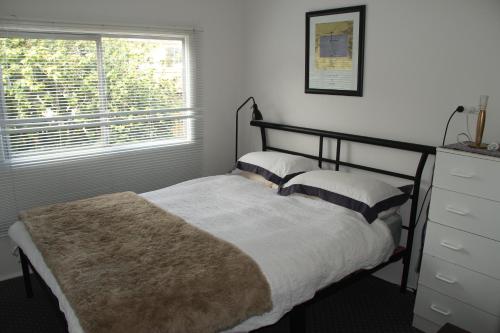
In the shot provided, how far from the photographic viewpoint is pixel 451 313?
8.06ft

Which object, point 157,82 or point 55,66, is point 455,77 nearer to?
point 157,82

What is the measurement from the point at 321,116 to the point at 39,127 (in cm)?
224

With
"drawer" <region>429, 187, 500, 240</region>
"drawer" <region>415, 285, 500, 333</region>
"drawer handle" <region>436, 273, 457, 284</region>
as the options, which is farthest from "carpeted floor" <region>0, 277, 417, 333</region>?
"drawer" <region>429, 187, 500, 240</region>

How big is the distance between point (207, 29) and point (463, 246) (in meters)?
2.86

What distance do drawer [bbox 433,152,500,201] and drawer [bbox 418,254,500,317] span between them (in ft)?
1.52

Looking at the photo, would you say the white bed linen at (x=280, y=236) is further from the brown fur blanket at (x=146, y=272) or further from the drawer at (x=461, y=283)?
the drawer at (x=461, y=283)

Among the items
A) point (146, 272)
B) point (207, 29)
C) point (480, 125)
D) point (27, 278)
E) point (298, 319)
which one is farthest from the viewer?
point (207, 29)

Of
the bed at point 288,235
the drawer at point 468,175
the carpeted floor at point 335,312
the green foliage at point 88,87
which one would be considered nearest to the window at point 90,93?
the green foliage at point 88,87

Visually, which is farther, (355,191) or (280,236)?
(355,191)

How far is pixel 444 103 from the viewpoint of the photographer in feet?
9.05

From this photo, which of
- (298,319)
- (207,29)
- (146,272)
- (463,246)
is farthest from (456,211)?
(207,29)

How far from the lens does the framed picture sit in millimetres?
3152

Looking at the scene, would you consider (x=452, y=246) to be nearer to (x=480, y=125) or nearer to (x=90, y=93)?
(x=480, y=125)

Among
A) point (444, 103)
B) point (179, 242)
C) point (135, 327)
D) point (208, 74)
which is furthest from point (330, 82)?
point (135, 327)
